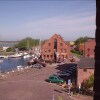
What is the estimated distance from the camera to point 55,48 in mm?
66875

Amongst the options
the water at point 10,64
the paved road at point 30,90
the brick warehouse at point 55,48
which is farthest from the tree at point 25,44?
the paved road at point 30,90

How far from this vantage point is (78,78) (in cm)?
3334

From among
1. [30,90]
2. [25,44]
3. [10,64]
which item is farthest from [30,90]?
[25,44]

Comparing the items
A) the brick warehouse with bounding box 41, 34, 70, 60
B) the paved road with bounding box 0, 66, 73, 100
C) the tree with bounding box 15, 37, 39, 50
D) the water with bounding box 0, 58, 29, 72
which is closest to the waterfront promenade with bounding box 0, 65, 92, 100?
the paved road with bounding box 0, 66, 73, 100

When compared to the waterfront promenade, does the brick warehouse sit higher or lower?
higher

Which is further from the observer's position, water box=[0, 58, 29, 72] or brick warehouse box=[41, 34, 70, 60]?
water box=[0, 58, 29, 72]

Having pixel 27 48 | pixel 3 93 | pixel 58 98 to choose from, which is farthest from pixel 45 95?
pixel 27 48

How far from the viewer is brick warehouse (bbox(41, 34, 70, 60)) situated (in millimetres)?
65562

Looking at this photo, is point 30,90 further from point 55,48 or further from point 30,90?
point 55,48

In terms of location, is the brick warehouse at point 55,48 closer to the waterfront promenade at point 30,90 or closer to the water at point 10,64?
the water at point 10,64

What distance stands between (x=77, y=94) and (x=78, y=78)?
5840 millimetres

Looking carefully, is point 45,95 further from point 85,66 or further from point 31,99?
point 85,66

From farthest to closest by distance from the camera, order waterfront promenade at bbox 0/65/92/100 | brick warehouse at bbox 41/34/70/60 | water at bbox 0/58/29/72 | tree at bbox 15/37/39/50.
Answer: tree at bbox 15/37/39/50, water at bbox 0/58/29/72, brick warehouse at bbox 41/34/70/60, waterfront promenade at bbox 0/65/92/100

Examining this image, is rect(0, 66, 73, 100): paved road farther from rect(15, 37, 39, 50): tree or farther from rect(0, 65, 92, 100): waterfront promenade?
rect(15, 37, 39, 50): tree
